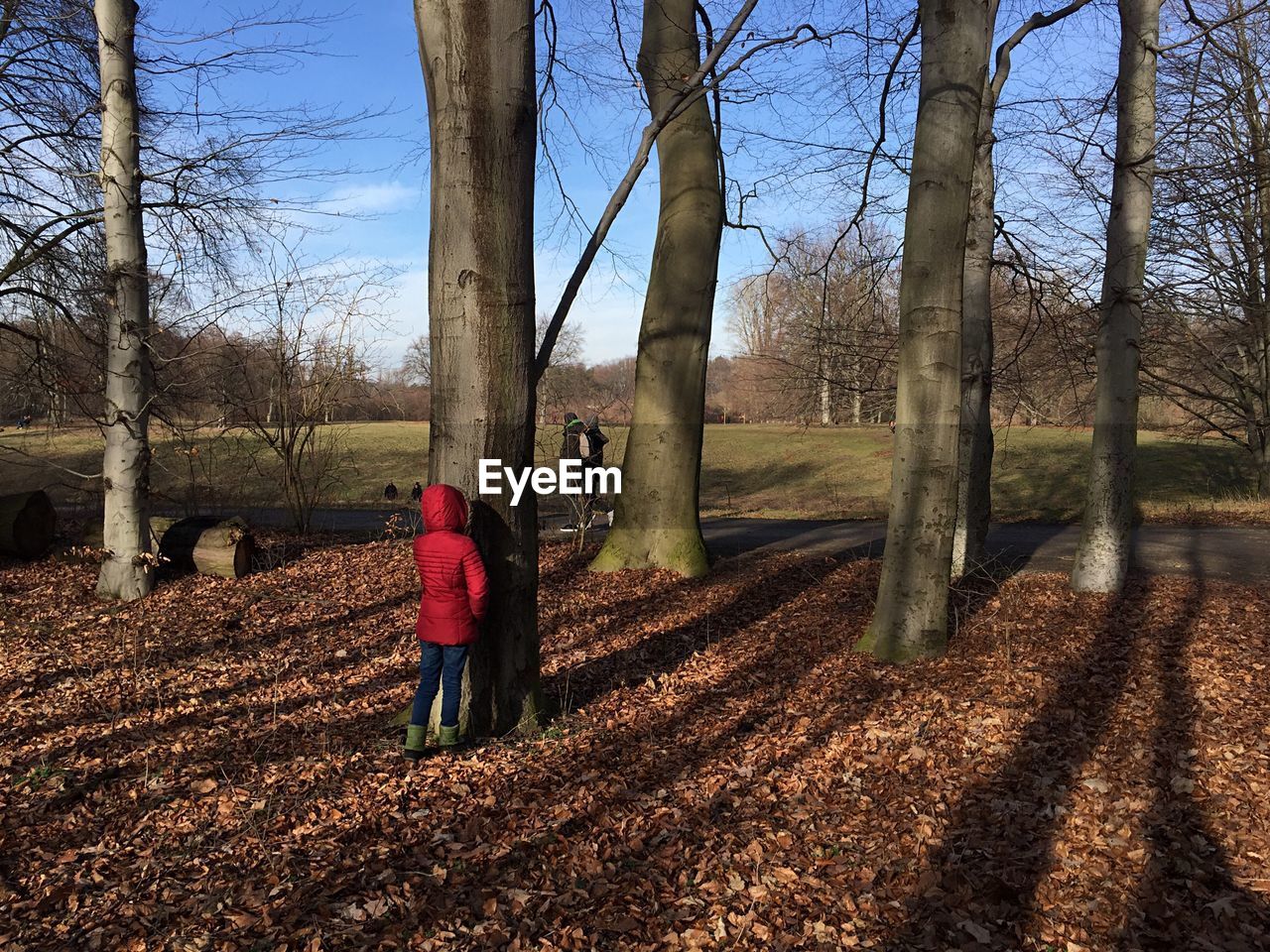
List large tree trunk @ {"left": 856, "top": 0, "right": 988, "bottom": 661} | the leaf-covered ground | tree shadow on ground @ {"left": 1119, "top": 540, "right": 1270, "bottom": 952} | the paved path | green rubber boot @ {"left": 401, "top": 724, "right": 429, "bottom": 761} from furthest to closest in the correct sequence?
the paved path
large tree trunk @ {"left": 856, "top": 0, "right": 988, "bottom": 661}
green rubber boot @ {"left": 401, "top": 724, "right": 429, "bottom": 761}
the leaf-covered ground
tree shadow on ground @ {"left": 1119, "top": 540, "right": 1270, "bottom": 952}

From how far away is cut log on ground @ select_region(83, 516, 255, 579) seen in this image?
9703 millimetres

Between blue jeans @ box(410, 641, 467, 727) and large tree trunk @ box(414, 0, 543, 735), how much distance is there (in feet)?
1.60

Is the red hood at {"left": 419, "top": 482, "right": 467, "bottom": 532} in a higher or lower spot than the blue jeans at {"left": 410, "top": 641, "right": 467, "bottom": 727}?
higher

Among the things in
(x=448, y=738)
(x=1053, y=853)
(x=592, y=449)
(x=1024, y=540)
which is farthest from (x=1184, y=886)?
(x=1024, y=540)

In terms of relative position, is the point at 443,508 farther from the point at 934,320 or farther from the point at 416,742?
the point at 934,320

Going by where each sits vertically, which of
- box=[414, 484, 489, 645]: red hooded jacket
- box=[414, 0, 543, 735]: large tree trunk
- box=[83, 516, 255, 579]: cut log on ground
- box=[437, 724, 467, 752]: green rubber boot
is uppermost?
box=[414, 0, 543, 735]: large tree trunk

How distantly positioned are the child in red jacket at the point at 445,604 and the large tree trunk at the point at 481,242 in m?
0.19

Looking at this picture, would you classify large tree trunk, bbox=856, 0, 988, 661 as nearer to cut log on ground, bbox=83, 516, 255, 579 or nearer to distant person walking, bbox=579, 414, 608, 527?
distant person walking, bbox=579, 414, 608, 527

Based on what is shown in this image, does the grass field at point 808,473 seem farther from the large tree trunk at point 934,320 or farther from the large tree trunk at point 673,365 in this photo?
the large tree trunk at point 934,320

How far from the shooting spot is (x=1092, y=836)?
3873 millimetres

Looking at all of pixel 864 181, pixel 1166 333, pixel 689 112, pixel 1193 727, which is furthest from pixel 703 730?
pixel 1166 333

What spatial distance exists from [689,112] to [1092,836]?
8810mm

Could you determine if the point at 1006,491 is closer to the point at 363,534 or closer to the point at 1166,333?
the point at 1166,333

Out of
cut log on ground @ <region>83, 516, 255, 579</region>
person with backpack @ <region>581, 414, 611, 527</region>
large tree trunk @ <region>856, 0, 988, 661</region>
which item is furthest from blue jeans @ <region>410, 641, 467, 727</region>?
person with backpack @ <region>581, 414, 611, 527</region>
